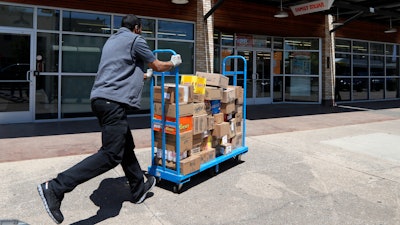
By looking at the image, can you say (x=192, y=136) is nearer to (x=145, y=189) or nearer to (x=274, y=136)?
(x=145, y=189)

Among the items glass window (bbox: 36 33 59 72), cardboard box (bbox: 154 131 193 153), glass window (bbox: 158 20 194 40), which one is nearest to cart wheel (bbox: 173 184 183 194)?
cardboard box (bbox: 154 131 193 153)

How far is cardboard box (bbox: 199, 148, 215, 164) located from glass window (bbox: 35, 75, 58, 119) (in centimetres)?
591

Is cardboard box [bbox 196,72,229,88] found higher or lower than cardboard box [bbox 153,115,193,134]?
higher

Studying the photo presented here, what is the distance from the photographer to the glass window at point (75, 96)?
9.39m

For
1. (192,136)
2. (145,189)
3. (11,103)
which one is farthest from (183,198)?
(11,103)

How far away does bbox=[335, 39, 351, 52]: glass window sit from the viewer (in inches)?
614

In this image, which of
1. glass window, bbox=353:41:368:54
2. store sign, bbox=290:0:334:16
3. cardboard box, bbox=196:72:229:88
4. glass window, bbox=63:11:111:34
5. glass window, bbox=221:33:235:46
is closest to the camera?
cardboard box, bbox=196:72:229:88

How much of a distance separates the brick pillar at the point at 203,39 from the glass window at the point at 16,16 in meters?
4.81

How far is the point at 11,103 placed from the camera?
8758 millimetres

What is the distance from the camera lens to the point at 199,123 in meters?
4.60

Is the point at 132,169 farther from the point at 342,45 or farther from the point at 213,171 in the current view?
the point at 342,45

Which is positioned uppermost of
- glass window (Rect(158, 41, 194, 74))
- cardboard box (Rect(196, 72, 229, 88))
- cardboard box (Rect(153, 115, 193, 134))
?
glass window (Rect(158, 41, 194, 74))

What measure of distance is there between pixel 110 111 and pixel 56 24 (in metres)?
6.70

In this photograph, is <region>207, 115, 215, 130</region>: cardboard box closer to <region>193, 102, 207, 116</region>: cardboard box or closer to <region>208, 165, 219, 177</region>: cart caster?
<region>193, 102, 207, 116</region>: cardboard box
